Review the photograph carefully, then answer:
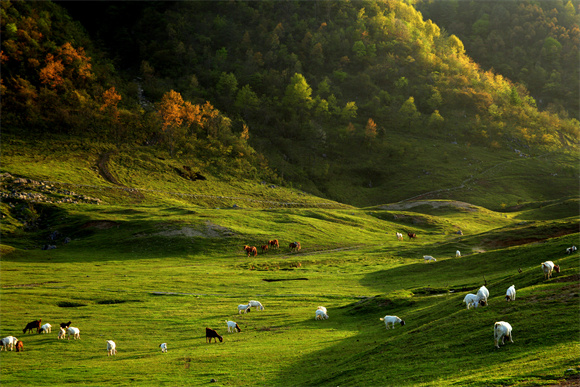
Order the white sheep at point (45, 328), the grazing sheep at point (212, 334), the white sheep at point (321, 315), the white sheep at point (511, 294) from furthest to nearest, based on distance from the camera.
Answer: the white sheep at point (321, 315) → the white sheep at point (45, 328) → the grazing sheep at point (212, 334) → the white sheep at point (511, 294)

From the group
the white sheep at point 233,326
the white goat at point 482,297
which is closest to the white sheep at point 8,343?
the white sheep at point 233,326

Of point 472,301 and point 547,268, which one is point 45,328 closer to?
point 472,301

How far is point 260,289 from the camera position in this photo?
59344mm

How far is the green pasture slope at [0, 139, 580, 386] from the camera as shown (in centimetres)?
2605

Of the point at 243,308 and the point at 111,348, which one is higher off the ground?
the point at 243,308

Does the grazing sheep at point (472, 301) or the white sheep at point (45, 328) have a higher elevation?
the white sheep at point (45, 328)

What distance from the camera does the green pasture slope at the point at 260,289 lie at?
26047mm

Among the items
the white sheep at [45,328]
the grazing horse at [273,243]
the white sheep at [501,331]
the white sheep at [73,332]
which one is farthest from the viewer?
the grazing horse at [273,243]

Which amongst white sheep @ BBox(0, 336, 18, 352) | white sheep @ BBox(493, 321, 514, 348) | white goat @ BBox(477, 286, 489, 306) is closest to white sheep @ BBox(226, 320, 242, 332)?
white sheep @ BBox(0, 336, 18, 352)

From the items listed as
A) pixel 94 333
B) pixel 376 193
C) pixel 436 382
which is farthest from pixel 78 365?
pixel 376 193

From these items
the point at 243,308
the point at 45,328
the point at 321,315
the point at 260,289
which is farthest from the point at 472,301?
the point at 45,328

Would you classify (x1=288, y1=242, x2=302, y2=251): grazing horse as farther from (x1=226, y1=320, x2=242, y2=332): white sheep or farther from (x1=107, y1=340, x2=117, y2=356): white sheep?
(x1=107, y1=340, x2=117, y2=356): white sheep

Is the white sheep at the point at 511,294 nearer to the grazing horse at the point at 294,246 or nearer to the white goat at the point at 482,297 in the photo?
the white goat at the point at 482,297

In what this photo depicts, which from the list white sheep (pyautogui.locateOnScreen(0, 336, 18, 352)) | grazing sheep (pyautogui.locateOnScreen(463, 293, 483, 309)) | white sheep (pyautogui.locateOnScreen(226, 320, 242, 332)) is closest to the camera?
grazing sheep (pyautogui.locateOnScreen(463, 293, 483, 309))
